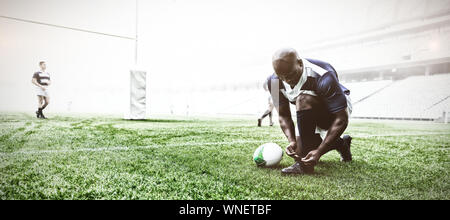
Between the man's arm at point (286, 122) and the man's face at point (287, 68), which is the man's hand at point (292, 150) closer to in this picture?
the man's arm at point (286, 122)

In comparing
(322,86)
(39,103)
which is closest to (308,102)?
(322,86)

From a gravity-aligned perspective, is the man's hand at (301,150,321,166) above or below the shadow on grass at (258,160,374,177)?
above

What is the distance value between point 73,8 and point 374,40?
88.7ft

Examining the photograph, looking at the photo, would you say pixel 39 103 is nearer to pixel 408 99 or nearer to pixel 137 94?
pixel 137 94

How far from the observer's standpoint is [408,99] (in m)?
16.8

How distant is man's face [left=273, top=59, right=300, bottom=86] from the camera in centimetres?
160

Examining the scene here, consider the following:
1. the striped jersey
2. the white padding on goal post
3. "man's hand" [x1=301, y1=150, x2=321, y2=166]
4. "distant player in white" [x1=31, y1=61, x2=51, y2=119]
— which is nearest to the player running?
"man's hand" [x1=301, y1=150, x2=321, y2=166]

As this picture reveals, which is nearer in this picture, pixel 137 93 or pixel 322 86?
pixel 322 86

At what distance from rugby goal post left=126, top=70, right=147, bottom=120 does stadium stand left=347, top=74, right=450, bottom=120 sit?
14.8 meters

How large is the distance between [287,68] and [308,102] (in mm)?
368

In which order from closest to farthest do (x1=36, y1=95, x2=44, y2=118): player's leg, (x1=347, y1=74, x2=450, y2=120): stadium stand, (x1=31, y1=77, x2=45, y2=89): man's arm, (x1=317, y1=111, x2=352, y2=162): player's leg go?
(x1=317, y1=111, x2=352, y2=162): player's leg → (x1=31, y1=77, x2=45, y2=89): man's arm → (x1=36, y1=95, x2=44, y2=118): player's leg → (x1=347, y1=74, x2=450, y2=120): stadium stand

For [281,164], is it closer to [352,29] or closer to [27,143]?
[27,143]

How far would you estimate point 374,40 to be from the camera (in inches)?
985

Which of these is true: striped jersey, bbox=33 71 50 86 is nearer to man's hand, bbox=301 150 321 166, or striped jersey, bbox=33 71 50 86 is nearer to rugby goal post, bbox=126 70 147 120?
rugby goal post, bbox=126 70 147 120
